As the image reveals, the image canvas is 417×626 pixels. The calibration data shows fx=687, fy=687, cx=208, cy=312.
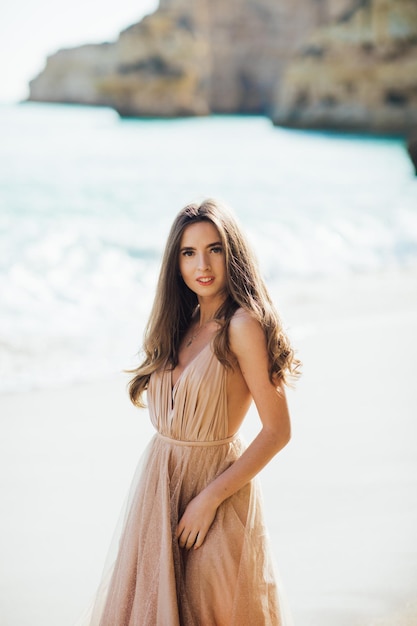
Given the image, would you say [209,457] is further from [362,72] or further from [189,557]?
[362,72]

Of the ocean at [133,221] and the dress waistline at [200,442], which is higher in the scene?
the ocean at [133,221]

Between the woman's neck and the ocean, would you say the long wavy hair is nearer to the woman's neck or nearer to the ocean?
the woman's neck

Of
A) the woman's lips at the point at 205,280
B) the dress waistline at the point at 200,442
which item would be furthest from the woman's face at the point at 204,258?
the dress waistline at the point at 200,442

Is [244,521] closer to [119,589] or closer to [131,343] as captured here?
[119,589]

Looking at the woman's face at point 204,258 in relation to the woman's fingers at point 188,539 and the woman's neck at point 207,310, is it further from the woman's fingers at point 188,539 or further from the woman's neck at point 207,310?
the woman's fingers at point 188,539

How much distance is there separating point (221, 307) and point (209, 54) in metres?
88.5

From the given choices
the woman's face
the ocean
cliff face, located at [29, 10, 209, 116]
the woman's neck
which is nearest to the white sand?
the ocean

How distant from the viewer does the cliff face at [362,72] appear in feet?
151

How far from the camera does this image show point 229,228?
1.95 m

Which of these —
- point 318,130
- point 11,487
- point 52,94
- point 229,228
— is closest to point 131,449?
point 11,487

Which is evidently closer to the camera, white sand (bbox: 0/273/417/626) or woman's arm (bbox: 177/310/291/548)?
woman's arm (bbox: 177/310/291/548)

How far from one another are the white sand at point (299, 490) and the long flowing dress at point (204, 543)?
90 cm

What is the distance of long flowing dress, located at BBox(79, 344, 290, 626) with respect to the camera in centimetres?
183

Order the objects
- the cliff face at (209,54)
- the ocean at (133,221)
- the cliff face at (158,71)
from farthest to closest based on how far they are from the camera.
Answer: the cliff face at (209,54) < the cliff face at (158,71) < the ocean at (133,221)
